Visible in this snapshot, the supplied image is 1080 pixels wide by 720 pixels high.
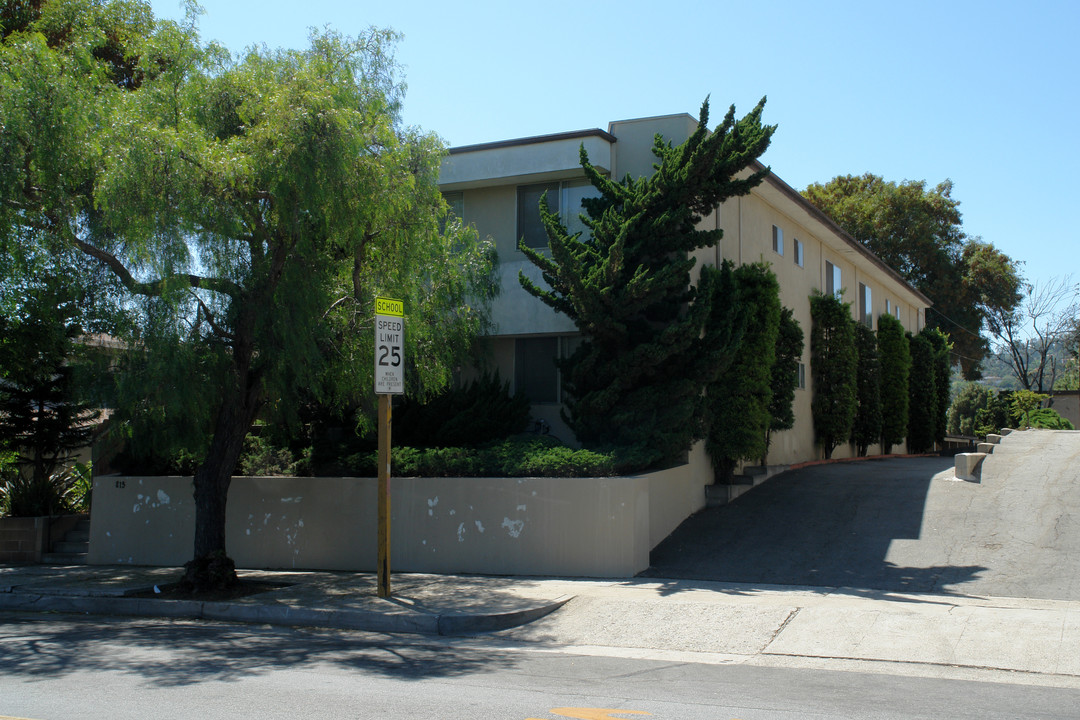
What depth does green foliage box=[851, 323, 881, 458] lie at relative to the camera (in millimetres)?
23891

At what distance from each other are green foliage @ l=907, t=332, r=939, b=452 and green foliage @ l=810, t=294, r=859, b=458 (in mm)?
7797

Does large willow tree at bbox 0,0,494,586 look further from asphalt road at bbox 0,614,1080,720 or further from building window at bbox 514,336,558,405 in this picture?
building window at bbox 514,336,558,405

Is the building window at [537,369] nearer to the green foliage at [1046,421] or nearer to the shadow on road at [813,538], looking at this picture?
the shadow on road at [813,538]

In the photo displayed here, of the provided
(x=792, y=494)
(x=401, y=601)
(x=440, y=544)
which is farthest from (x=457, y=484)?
(x=792, y=494)

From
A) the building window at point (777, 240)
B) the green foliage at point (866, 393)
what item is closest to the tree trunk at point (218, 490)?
the building window at point (777, 240)

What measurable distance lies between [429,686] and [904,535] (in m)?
8.88

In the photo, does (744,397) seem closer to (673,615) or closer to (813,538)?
(813,538)

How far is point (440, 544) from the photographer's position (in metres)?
12.8

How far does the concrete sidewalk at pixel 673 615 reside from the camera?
8016 mm

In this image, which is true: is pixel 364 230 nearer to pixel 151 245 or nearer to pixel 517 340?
pixel 151 245

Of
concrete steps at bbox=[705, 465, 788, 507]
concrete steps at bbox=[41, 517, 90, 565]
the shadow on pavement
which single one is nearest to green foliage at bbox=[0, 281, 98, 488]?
concrete steps at bbox=[41, 517, 90, 565]

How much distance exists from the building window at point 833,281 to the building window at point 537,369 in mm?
10340

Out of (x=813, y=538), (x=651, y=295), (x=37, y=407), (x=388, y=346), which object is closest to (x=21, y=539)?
(x=37, y=407)

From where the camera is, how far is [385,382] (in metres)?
10.4
